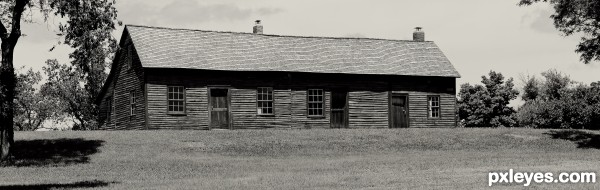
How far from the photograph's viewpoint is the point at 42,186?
2198cm

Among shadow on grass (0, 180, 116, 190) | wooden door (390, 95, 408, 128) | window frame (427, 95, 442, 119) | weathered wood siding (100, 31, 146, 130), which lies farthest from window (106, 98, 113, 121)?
shadow on grass (0, 180, 116, 190)

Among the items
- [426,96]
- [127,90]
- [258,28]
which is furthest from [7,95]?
[426,96]

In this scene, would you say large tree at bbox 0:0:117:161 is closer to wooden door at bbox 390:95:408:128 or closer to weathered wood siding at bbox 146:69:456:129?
weathered wood siding at bbox 146:69:456:129

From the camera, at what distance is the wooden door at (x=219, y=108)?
42406 mm

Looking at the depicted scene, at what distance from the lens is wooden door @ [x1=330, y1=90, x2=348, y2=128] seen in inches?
1785

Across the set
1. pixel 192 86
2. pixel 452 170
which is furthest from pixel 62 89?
pixel 452 170

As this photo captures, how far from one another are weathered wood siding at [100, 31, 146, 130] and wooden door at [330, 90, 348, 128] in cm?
1065

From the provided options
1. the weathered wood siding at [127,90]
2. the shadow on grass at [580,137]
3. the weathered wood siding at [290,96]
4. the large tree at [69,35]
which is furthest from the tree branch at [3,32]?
the shadow on grass at [580,137]

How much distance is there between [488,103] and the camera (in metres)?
61.4

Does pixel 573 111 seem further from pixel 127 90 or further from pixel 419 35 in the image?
pixel 127 90

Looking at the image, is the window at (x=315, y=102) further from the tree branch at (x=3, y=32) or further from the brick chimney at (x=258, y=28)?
the tree branch at (x=3, y=32)

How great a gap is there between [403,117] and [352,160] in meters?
17.5

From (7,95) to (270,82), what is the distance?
17.4 meters

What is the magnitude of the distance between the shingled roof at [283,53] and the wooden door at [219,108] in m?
1.31
